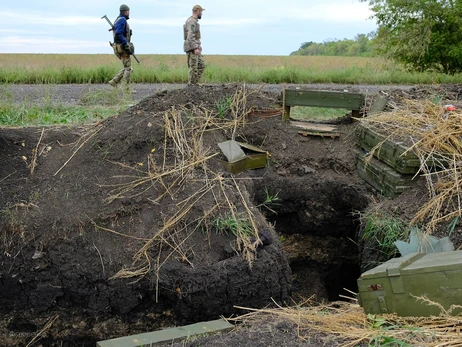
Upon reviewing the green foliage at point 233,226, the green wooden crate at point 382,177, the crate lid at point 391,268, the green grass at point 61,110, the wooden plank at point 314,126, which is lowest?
the green foliage at point 233,226

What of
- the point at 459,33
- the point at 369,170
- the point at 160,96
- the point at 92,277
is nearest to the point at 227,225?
the point at 92,277

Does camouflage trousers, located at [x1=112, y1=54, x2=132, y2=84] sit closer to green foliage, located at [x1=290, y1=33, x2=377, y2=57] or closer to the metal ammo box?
the metal ammo box

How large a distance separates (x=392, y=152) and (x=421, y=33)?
13.7 metres

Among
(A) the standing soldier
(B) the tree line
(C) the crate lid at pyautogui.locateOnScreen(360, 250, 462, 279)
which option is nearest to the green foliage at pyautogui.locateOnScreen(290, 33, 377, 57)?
(B) the tree line

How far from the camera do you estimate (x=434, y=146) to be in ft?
20.9

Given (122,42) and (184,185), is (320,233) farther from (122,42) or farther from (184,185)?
(122,42)

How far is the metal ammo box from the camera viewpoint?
415 cm

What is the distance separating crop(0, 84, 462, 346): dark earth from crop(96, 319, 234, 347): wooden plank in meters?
0.20

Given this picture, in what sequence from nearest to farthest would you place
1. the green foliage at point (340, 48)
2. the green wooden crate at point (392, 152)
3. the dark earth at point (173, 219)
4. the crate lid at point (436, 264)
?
the crate lid at point (436, 264) → the dark earth at point (173, 219) → the green wooden crate at point (392, 152) → the green foliage at point (340, 48)

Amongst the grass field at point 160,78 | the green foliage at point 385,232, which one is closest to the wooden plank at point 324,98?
the grass field at point 160,78

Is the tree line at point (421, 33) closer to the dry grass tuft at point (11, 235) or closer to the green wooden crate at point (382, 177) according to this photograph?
the green wooden crate at point (382, 177)

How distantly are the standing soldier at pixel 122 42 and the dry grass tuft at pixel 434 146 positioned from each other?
20.6ft

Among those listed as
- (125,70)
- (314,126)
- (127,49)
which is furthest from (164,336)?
(127,49)

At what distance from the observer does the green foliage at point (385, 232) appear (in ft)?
19.5
